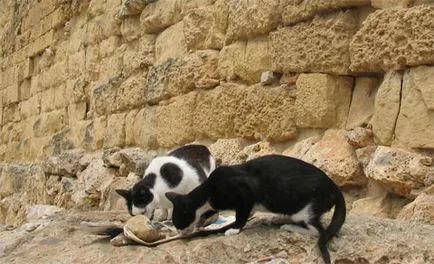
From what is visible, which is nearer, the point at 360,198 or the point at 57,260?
the point at 57,260

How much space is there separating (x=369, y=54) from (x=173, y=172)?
1299 millimetres

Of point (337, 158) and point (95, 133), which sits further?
point (95, 133)

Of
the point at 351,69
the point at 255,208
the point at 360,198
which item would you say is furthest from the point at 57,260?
the point at 351,69

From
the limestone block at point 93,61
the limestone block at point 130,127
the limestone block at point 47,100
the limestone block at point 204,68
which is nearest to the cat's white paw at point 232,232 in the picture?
the limestone block at point 204,68

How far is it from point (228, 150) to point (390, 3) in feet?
5.70

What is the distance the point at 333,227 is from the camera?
2932 millimetres

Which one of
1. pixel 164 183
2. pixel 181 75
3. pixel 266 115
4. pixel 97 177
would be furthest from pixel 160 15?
pixel 164 183

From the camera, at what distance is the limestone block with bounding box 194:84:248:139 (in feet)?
17.0

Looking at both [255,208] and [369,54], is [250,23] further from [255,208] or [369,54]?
[255,208]

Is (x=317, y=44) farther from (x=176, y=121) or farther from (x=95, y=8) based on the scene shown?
(x=95, y=8)

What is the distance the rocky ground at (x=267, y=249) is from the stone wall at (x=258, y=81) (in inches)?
26.3

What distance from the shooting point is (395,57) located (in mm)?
3805

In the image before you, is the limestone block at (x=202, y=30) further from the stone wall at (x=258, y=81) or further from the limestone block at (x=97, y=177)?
the limestone block at (x=97, y=177)

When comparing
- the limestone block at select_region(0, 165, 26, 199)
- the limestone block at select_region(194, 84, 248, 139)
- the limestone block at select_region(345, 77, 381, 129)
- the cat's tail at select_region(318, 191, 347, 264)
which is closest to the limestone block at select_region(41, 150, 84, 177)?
the limestone block at select_region(0, 165, 26, 199)
